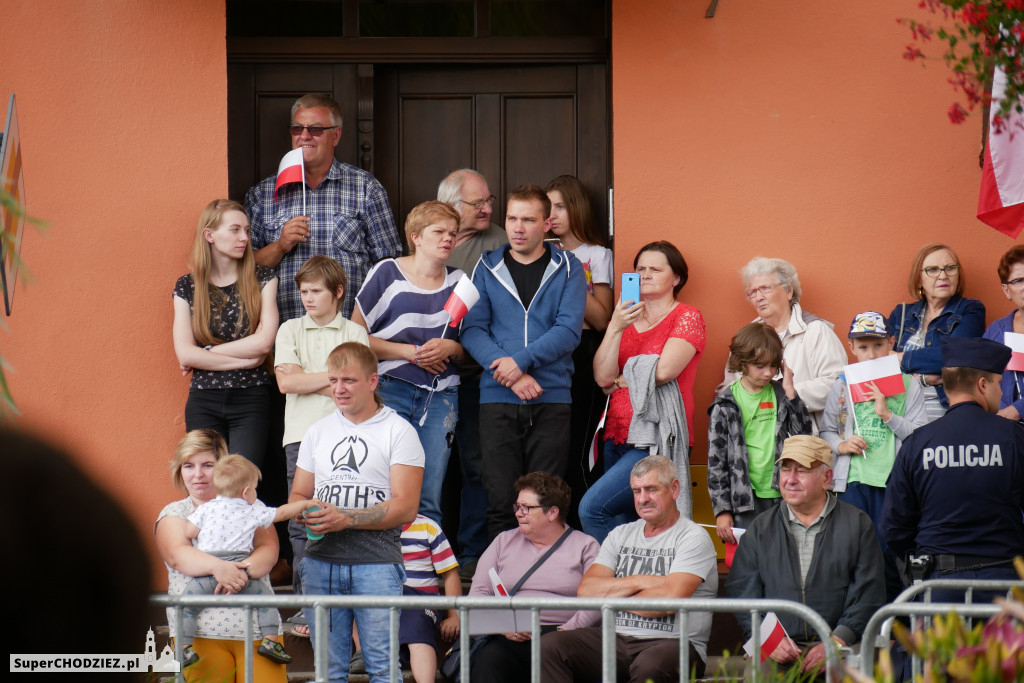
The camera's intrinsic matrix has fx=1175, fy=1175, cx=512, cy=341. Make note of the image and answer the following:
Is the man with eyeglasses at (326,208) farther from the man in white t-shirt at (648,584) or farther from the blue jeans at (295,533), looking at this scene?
the man in white t-shirt at (648,584)

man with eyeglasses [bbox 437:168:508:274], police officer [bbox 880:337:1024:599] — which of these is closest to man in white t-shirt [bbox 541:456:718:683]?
police officer [bbox 880:337:1024:599]

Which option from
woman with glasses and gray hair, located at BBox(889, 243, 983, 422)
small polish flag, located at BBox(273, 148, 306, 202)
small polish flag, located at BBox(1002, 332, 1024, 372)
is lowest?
small polish flag, located at BBox(1002, 332, 1024, 372)

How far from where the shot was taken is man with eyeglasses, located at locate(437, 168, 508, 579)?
637 cm

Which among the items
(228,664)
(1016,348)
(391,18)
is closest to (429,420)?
(228,664)

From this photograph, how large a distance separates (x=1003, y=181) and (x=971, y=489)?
7.21ft

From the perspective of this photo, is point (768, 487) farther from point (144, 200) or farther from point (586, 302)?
point (144, 200)

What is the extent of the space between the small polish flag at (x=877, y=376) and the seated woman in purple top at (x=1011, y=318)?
0.69m

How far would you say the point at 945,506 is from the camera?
194 inches

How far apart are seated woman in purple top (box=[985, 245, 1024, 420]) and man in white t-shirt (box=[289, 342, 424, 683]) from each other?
3.13 metres

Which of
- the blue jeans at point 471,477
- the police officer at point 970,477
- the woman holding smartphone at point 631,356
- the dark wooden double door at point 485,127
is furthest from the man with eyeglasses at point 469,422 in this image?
the police officer at point 970,477

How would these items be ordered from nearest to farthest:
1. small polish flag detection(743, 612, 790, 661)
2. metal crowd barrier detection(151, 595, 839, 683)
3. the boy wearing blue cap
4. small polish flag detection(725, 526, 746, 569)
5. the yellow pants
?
metal crowd barrier detection(151, 595, 839, 683) < small polish flag detection(743, 612, 790, 661) < the yellow pants < small polish flag detection(725, 526, 746, 569) < the boy wearing blue cap

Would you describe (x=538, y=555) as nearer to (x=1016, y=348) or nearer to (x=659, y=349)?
(x=659, y=349)

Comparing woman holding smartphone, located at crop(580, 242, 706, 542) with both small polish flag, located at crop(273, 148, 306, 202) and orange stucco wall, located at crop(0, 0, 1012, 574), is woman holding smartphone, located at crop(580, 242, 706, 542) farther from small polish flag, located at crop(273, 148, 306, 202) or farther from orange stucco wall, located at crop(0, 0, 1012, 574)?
small polish flag, located at crop(273, 148, 306, 202)

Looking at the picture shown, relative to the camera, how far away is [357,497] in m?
5.14
